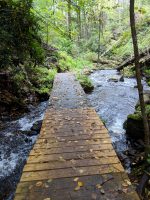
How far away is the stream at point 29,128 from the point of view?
18.0 ft

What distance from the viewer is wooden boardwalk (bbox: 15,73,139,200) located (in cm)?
324

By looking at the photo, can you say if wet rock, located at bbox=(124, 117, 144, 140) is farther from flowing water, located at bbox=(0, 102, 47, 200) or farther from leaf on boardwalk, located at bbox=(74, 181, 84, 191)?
leaf on boardwalk, located at bbox=(74, 181, 84, 191)

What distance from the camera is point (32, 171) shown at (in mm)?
3797

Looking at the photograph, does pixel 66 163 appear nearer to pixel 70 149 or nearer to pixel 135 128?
pixel 70 149

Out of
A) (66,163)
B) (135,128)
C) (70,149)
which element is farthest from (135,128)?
(66,163)

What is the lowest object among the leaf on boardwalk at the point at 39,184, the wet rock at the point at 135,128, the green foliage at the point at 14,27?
the wet rock at the point at 135,128

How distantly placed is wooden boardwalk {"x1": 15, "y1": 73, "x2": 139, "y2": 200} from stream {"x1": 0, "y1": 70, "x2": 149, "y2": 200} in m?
1.14

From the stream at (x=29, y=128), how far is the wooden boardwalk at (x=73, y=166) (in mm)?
1143

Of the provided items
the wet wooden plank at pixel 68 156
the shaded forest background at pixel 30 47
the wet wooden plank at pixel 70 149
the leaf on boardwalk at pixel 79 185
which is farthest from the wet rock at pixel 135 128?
the leaf on boardwalk at pixel 79 185

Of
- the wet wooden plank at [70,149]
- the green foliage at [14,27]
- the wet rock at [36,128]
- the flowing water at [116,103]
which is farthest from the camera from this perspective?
the wet rock at [36,128]

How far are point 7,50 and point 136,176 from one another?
14.5ft

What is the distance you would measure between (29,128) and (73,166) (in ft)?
14.1

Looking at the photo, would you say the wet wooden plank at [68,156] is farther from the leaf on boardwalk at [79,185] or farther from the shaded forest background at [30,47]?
the shaded forest background at [30,47]

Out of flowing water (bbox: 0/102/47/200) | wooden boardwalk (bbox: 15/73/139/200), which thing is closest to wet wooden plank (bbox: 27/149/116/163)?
wooden boardwalk (bbox: 15/73/139/200)
